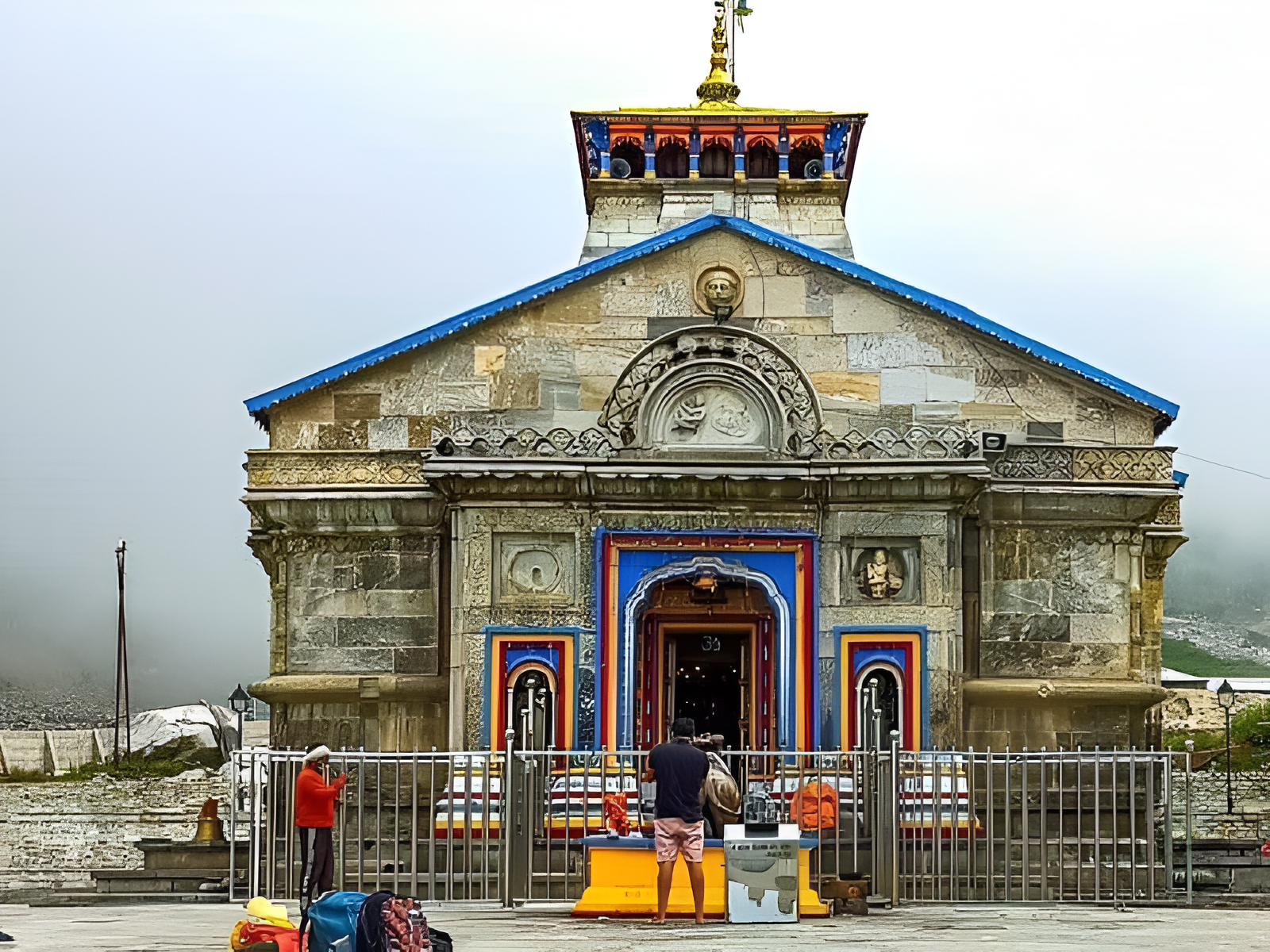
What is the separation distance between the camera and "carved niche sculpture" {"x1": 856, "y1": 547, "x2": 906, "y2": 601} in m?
24.8

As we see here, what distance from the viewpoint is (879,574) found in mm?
24859

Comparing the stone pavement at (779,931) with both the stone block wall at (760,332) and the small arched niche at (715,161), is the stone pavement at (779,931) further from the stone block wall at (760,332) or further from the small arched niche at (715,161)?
the small arched niche at (715,161)

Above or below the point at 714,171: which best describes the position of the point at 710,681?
below

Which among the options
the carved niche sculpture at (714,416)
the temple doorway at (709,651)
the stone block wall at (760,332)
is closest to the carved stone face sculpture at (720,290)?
the stone block wall at (760,332)

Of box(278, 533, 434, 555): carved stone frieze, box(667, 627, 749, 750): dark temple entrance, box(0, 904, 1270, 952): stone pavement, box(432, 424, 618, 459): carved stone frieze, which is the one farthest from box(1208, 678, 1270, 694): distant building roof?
box(0, 904, 1270, 952): stone pavement

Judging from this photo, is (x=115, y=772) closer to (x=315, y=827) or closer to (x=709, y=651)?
(x=709, y=651)

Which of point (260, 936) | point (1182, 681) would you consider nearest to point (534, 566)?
point (260, 936)

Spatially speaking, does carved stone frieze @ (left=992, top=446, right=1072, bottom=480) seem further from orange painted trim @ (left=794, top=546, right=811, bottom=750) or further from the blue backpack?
→ the blue backpack

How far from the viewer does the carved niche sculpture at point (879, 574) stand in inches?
978

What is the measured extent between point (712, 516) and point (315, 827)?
8.90m

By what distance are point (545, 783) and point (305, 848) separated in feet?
11.9

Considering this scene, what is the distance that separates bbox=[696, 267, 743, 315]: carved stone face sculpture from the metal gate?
6253 millimetres

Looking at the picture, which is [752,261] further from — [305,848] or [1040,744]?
[305,848]

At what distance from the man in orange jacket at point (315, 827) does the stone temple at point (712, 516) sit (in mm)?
6658
